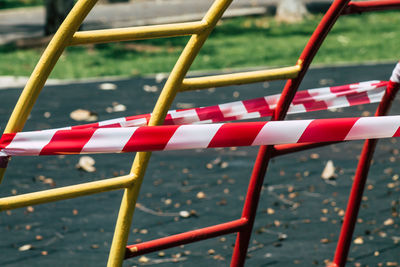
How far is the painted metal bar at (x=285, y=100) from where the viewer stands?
2.49 metres

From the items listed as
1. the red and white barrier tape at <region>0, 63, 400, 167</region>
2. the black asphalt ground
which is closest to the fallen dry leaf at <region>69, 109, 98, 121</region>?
the black asphalt ground

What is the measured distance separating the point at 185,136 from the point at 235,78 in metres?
0.38

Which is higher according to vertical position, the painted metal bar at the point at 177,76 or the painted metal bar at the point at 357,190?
the painted metal bar at the point at 357,190

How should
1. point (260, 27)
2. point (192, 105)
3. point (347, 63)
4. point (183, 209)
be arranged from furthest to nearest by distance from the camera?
point (260, 27)
point (347, 63)
point (192, 105)
point (183, 209)

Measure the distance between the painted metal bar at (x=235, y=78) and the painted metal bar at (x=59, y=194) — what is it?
0.34 m

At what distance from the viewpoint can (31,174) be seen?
231 inches

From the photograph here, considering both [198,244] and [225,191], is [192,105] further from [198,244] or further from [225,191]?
[198,244]

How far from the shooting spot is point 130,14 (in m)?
21.7

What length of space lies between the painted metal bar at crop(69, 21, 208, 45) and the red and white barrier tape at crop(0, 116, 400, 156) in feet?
0.82

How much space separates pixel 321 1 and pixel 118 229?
71.5 ft

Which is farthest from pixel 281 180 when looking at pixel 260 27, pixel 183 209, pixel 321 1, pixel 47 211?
pixel 321 1

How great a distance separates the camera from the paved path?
1846 cm

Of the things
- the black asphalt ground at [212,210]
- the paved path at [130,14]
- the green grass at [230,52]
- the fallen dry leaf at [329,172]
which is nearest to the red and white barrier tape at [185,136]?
the black asphalt ground at [212,210]

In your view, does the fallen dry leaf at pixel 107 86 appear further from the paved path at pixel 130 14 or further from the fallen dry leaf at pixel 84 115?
the paved path at pixel 130 14
